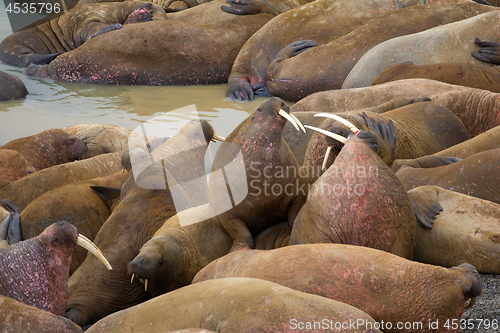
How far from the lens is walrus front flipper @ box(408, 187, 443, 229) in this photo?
2.64 meters

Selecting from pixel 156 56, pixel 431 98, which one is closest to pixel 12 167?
pixel 431 98

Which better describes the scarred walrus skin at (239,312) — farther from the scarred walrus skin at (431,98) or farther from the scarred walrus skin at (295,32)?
the scarred walrus skin at (295,32)

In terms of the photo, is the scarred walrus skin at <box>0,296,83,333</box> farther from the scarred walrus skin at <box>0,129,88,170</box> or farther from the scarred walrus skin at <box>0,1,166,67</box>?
the scarred walrus skin at <box>0,1,166,67</box>

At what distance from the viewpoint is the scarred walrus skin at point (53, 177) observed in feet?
12.9

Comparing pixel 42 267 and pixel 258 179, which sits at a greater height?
pixel 258 179

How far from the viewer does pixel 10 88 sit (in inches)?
278

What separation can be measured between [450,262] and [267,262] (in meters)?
1.00

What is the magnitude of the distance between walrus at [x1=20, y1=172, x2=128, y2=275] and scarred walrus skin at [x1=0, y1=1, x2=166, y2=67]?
19.7ft

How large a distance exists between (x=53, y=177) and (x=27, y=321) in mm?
2396

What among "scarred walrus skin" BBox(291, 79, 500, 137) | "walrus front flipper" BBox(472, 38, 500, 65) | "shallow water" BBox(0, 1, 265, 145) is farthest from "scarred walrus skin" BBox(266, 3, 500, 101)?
"scarred walrus skin" BBox(291, 79, 500, 137)

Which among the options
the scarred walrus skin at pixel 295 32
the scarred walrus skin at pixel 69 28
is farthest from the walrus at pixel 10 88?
the scarred walrus skin at pixel 295 32

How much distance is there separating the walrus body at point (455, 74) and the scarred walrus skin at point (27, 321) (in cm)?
412

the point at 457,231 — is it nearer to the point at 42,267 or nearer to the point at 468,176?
the point at 468,176

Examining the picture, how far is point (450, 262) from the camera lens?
255cm
